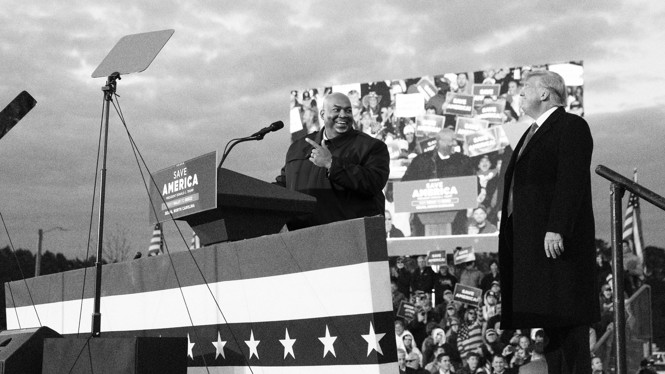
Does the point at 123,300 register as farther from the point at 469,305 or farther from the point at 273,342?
the point at 469,305

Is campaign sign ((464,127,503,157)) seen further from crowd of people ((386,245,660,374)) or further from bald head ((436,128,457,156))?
crowd of people ((386,245,660,374))

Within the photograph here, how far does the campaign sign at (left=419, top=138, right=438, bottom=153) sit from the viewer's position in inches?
640

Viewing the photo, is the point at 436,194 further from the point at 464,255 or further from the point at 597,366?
the point at 597,366

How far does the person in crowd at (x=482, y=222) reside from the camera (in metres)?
15.5

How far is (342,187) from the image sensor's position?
3539 mm

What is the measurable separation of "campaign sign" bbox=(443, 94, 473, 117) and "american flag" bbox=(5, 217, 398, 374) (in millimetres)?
12851

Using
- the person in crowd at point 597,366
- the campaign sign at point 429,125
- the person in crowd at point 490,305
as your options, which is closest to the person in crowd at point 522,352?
the person in crowd at point 597,366

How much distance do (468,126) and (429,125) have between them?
30.7 inches

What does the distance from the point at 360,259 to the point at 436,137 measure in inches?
550

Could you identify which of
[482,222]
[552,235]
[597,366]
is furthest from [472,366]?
[482,222]

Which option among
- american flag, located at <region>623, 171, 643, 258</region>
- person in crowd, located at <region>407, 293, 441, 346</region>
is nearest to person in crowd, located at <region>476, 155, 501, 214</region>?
american flag, located at <region>623, 171, 643, 258</region>

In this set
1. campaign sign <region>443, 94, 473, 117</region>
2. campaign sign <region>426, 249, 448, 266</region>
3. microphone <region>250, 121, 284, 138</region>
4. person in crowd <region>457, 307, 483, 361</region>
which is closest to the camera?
microphone <region>250, 121, 284, 138</region>

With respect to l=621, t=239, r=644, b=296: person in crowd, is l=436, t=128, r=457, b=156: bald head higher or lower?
higher

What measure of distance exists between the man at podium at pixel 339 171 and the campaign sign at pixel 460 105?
40.7 ft
